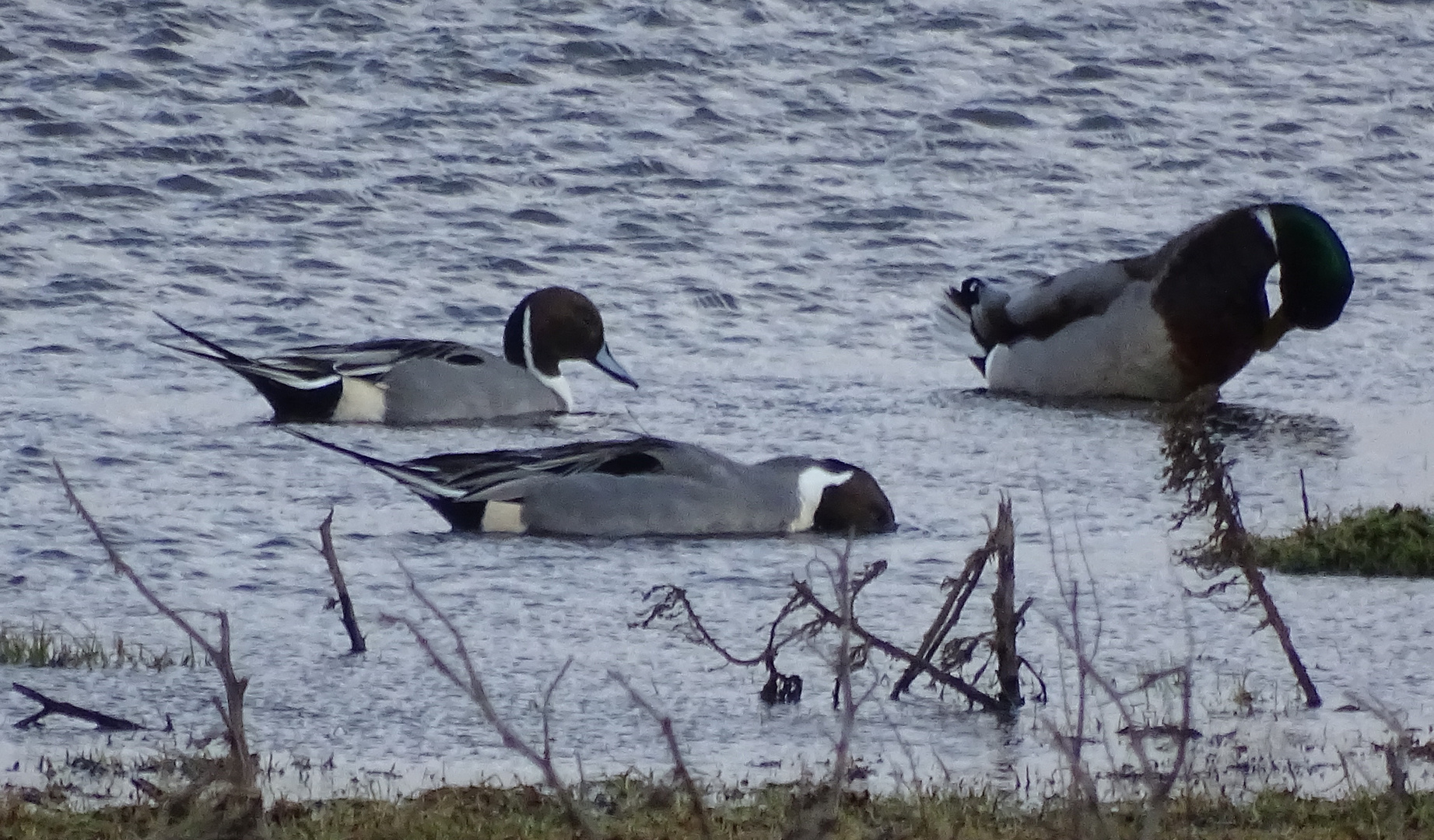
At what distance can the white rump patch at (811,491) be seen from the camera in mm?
9305

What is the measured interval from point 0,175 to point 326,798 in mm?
12712

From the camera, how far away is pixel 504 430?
12.5 m

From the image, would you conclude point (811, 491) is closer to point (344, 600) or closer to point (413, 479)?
point (413, 479)

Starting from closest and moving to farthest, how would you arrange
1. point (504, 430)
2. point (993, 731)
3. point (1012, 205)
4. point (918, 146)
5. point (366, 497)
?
1. point (993, 731)
2. point (366, 497)
3. point (504, 430)
4. point (1012, 205)
5. point (918, 146)

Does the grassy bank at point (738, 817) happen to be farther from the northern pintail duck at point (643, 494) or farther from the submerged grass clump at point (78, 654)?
the northern pintail duck at point (643, 494)

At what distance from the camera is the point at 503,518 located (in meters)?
9.19

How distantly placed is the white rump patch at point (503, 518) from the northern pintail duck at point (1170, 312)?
15.5 ft

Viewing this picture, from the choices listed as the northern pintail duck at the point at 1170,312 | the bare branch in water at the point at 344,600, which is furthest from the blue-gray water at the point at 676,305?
the northern pintail duck at the point at 1170,312

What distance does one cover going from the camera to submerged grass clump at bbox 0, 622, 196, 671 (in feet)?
21.8

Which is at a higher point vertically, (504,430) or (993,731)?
(993,731)

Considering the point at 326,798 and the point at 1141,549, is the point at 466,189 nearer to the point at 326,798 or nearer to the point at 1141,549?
the point at 1141,549

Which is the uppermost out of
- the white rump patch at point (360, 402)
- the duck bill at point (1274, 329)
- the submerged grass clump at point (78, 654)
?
the duck bill at point (1274, 329)

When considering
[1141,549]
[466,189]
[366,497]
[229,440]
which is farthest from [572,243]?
[1141,549]

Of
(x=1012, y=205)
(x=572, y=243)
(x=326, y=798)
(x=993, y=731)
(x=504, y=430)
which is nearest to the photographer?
(x=326, y=798)
